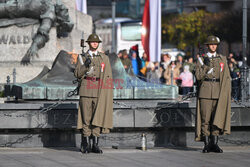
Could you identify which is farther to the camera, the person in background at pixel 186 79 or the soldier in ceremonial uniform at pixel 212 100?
the person in background at pixel 186 79

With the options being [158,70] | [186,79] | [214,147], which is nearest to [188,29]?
[158,70]

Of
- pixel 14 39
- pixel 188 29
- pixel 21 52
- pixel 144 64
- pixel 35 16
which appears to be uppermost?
pixel 188 29

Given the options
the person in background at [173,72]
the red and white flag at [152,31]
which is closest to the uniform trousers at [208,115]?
the person in background at [173,72]

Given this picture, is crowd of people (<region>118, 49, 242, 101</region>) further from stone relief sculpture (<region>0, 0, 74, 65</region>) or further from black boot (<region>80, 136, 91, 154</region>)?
black boot (<region>80, 136, 91, 154</region>)

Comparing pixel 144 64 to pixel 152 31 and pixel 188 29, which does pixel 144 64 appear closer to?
pixel 152 31

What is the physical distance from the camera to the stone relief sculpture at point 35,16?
1598cm

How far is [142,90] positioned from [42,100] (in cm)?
181

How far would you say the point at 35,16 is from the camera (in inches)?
640

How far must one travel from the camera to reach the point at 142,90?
539 inches

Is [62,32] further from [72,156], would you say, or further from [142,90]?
[72,156]

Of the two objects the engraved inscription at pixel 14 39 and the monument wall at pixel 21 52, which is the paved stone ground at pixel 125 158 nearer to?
the monument wall at pixel 21 52

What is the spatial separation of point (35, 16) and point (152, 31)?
7.31 meters

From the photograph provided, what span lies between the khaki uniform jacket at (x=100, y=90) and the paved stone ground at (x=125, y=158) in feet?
1.75

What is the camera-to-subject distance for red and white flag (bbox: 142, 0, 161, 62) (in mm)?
22734
